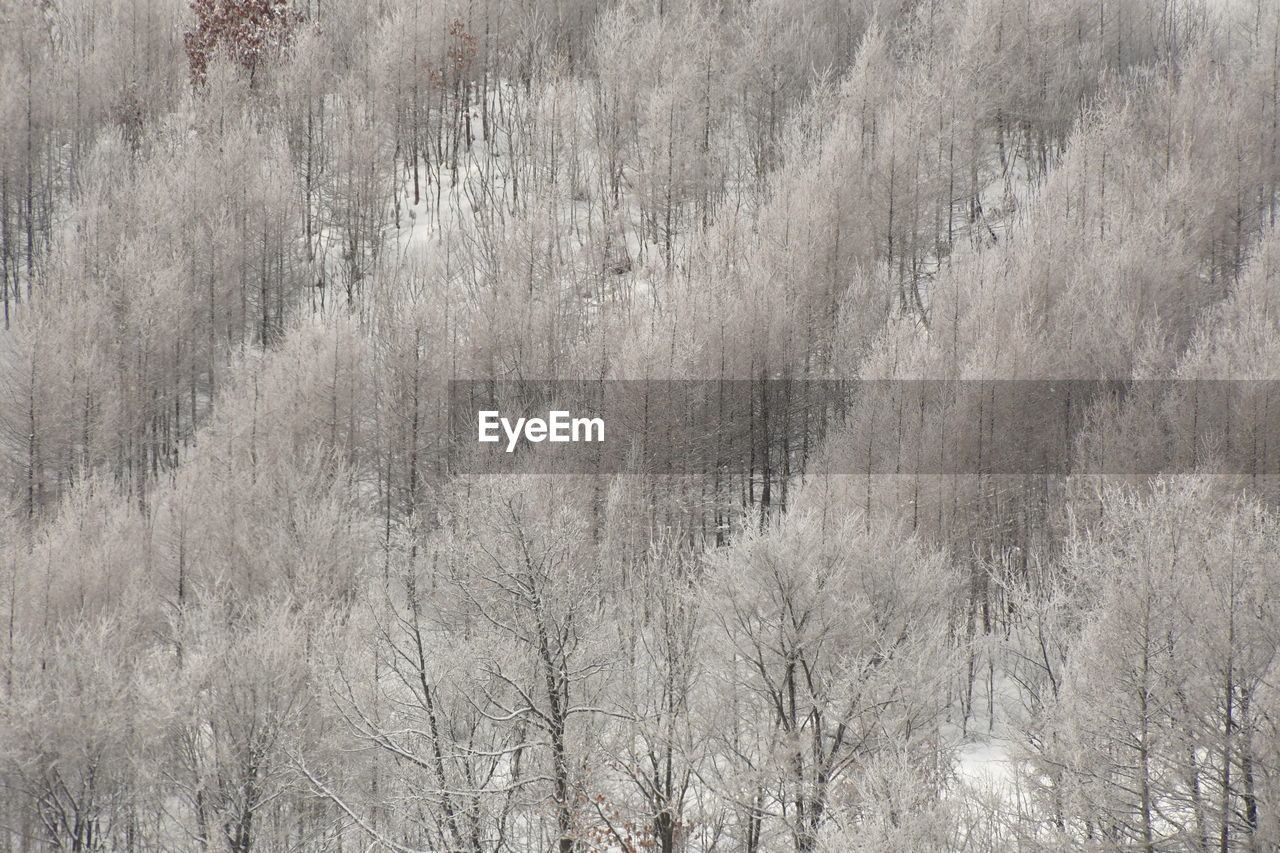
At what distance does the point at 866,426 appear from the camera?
3550 cm

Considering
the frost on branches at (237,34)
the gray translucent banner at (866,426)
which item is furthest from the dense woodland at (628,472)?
the gray translucent banner at (866,426)

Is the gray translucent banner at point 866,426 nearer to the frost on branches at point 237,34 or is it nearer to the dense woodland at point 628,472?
the dense woodland at point 628,472

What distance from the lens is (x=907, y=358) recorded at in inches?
1447

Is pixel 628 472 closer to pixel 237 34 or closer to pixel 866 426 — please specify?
pixel 866 426

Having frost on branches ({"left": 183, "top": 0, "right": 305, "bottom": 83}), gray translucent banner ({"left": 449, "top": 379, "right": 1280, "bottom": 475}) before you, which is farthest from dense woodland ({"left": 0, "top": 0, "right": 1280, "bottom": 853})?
gray translucent banner ({"left": 449, "top": 379, "right": 1280, "bottom": 475})

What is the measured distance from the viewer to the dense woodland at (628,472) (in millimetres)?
20391

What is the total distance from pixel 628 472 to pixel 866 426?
23.8 feet

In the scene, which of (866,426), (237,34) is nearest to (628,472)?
(866,426)

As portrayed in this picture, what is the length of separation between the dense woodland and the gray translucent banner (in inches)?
20.4

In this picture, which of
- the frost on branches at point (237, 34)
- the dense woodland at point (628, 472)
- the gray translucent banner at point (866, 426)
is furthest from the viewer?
the frost on branches at point (237, 34)

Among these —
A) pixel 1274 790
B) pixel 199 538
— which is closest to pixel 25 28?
pixel 199 538

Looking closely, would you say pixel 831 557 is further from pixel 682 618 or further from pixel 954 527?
pixel 954 527

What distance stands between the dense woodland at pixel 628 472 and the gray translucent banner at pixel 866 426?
0.52 meters

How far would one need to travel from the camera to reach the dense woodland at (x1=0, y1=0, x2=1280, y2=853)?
66.9 feet
